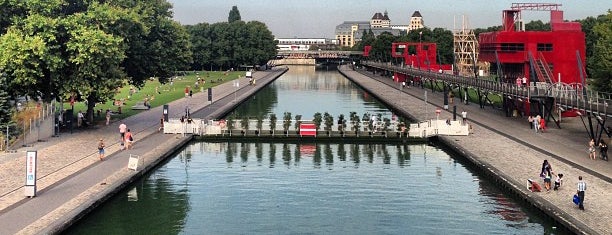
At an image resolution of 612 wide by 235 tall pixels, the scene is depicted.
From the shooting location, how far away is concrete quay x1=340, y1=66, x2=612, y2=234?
27578mm

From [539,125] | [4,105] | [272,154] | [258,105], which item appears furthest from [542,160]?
[258,105]

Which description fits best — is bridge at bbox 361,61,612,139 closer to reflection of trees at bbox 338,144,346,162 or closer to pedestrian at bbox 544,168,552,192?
pedestrian at bbox 544,168,552,192

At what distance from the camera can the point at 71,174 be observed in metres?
34.8

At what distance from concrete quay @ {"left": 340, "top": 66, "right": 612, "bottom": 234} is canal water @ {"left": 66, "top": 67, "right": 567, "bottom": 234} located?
75 centimetres

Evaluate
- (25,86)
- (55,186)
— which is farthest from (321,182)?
(25,86)

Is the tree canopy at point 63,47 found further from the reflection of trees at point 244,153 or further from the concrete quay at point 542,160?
the concrete quay at point 542,160

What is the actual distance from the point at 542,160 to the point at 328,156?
12.8m

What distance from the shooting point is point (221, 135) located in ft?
175

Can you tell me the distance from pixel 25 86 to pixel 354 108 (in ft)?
144

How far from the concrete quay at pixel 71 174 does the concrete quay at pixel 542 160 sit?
17.2 m

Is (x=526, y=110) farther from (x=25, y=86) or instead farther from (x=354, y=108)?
(x=25, y=86)

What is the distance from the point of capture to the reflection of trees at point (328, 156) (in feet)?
142

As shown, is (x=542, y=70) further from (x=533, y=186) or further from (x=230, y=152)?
(x=533, y=186)

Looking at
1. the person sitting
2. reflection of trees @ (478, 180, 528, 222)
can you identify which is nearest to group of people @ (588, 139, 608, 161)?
reflection of trees @ (478, 180, 528, 222)
